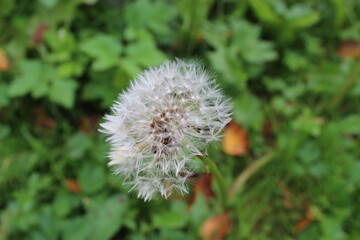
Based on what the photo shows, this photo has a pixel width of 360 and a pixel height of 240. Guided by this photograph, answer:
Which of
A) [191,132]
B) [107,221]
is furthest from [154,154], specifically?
[107,221]

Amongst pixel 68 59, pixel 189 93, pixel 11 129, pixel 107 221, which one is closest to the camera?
pixel 189 93

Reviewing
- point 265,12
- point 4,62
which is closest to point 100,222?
point 4,62

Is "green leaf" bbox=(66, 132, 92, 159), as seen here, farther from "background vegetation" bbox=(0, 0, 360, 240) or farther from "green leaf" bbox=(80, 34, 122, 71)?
"green leaf" bbox=(80, 34, 122, 71)

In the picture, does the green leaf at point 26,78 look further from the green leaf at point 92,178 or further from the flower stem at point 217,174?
the flower stem at point 217,174

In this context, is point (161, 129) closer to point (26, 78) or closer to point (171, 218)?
point (171, 218)

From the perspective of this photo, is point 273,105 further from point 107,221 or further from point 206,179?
point 107,221

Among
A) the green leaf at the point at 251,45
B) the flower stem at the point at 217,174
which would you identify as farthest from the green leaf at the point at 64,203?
the green leaf at the point at 251,45

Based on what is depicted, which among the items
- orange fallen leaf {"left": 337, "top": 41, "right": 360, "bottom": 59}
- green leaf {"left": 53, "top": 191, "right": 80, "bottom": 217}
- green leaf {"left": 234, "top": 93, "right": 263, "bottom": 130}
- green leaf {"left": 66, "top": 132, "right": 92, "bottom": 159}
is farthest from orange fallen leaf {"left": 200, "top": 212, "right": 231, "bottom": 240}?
orange fallen leaf {"left": 337, "top": 41, "right": 360, "bottom": 59}
